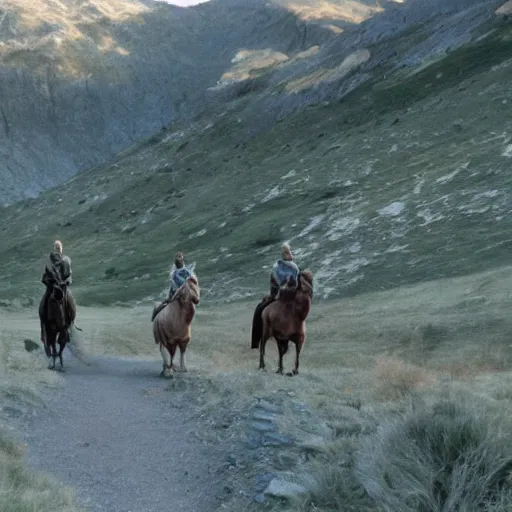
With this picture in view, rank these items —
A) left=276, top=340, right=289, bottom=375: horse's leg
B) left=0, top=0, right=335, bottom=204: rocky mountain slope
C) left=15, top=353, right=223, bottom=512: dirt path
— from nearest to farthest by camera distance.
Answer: left=15, top=353, right=223, bottom=512: dirt path → left=276, top=340, right=289, bottom=375: horse's leg → left=0, top=0, right=335, bottom=204: rocky mountain slope

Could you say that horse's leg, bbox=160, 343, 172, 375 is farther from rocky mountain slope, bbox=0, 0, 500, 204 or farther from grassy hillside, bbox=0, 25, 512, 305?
rocky mountain slope, bbox=0, 0, 500, 204

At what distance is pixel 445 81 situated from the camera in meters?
62.0

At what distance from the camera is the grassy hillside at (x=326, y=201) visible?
34688 mm

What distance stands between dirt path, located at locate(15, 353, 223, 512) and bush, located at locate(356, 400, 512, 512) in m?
2.11

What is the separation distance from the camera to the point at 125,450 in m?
9.38

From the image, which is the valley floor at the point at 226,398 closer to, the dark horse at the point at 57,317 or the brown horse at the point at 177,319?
the dark horse at the point at 57,317

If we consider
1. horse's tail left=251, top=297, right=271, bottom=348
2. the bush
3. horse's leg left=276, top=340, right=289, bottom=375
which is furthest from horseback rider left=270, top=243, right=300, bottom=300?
the bush

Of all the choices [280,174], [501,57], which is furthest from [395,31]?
[280,174]

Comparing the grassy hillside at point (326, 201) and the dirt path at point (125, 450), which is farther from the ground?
the dirt path at point (125, 450)

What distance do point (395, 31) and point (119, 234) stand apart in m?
49.3

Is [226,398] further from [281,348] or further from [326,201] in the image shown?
[326,201]

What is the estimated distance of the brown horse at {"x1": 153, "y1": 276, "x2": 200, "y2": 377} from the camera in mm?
16297

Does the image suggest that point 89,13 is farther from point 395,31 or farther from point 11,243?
point 11,243

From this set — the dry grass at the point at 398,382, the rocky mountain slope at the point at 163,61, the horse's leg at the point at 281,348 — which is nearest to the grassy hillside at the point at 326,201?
the rocky mountain slope at the point at 163,61
